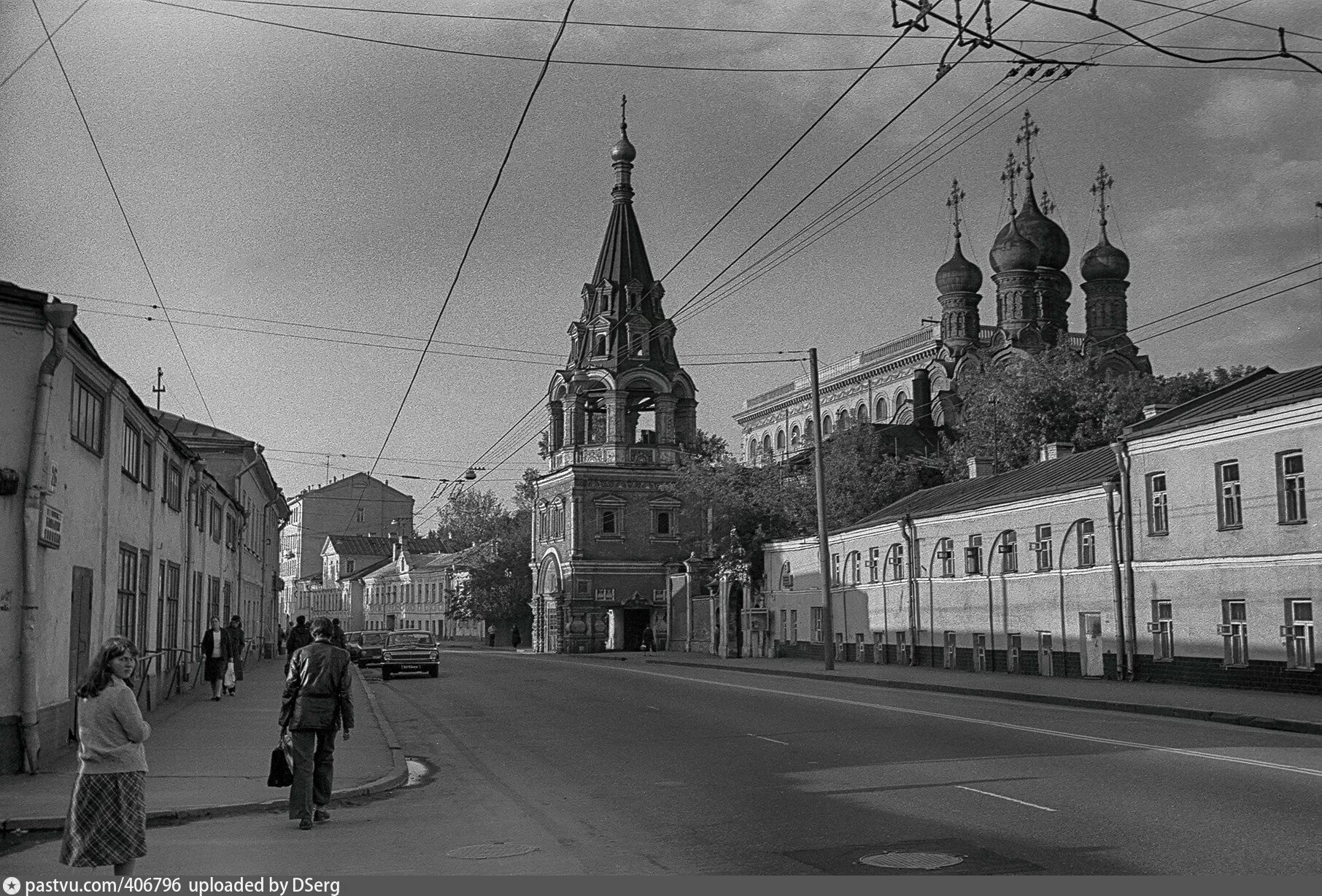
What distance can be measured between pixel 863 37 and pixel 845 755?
9118 millimetres

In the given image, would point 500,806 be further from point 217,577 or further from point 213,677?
point 217,577

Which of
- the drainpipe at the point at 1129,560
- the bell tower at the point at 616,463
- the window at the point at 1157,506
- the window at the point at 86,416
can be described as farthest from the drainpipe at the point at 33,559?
the bell tower at the point at 616,463

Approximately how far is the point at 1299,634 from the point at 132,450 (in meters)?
21.9

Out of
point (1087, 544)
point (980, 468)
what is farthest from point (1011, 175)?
point (1087, 544)

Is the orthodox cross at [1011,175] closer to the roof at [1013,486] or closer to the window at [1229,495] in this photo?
the roof at [1013,486]

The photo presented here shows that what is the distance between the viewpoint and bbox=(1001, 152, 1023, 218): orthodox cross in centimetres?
8588

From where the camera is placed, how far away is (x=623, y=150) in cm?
7938

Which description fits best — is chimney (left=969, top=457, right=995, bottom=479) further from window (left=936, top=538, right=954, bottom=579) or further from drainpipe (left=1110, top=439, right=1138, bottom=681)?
drainpipe (left=1110, top=439, right=1138, bottom=681)

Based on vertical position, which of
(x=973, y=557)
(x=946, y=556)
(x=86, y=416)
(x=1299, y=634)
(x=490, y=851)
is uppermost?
(x=86, y=416)

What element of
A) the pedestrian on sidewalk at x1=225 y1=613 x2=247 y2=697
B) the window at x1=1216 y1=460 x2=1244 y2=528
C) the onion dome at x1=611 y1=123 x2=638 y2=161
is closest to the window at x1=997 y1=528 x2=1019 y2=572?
the window at x1=1216 y1=460 x2=1244 y2=528

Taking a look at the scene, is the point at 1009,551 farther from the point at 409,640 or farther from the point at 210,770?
the point at 210,770

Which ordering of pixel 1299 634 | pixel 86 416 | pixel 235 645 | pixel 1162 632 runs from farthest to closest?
pixel 1162 632, pixel 235 645, pixel 1299 634, pixel 86 416

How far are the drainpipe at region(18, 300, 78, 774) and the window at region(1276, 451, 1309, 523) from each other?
22.8 metres

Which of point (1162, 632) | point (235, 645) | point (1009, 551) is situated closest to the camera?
point (235, 645)
